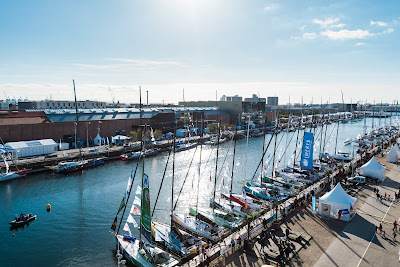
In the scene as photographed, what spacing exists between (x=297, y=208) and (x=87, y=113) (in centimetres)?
5838

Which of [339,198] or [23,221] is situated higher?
[339,198]

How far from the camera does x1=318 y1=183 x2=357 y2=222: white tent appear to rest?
23.6 m

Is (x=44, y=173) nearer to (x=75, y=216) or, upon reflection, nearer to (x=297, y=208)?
(x=75, y=216)

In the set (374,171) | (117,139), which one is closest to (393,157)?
(374,171)

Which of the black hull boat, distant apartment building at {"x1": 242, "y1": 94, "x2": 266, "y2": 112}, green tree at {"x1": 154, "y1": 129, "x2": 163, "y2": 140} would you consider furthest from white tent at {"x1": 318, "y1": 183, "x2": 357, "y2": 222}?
distant apartment building at {"x1": 242, "y1": 94, "x2": 266, "y2": 112}

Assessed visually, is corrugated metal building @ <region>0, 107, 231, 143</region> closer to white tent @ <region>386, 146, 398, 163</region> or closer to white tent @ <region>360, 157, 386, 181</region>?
white tent @ <region>360, 157, 386, 181</region>

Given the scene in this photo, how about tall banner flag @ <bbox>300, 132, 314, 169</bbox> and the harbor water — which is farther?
tall banner flag @ <bbox>300, 132, 314, 169</bbox>

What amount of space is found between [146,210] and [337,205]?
15776mm

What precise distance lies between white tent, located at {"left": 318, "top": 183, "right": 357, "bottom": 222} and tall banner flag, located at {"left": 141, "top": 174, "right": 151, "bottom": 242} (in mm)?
14885

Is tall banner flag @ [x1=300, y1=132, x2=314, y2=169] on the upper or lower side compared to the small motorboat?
upper

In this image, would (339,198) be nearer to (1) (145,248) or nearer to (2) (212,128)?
(1) (145,248)

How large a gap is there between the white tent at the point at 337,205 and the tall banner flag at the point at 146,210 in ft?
48.8

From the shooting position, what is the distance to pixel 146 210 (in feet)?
59.5

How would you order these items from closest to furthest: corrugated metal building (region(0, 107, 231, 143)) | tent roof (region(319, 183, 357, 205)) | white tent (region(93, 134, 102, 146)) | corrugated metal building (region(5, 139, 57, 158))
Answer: tent roof (region(319, 183, 357, 205)), corrugated metal building (region(5, 139, 57, 158)), corrugated metal building (region(0, 107, 231, 143)), white tent (region(93, 134, 102, 146))
